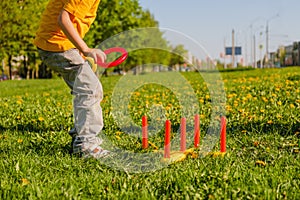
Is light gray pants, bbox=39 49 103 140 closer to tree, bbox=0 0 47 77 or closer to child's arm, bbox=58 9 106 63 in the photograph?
child's arm, bbox=58 9 106 63

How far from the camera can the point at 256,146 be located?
4.11m

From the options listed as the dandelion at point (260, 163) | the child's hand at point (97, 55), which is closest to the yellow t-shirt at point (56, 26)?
the child's hand at point (97, 55)

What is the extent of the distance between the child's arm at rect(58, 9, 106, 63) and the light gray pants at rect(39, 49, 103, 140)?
32 cm

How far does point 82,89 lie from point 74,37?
47cm

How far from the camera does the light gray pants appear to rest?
12.8 ft

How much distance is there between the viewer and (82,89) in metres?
3.88

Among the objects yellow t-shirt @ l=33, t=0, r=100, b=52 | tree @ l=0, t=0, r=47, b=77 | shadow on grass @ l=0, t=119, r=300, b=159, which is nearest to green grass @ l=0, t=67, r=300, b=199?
shadow on grass @ l=0, t=119, r=300, b=159

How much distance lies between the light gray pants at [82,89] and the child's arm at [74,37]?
317 mm

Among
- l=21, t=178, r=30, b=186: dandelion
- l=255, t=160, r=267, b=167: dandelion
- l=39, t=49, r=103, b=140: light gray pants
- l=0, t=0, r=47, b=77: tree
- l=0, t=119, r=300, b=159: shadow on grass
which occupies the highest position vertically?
l=0, t=0, r=47, b=77: tree

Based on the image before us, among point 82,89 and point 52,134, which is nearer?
point 82,89

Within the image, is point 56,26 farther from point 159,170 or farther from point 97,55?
point 159,170

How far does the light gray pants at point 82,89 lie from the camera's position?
3893 millimetres

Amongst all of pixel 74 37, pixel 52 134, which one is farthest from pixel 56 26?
pixel 52 134

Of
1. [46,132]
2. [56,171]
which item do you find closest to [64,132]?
[46,132]
